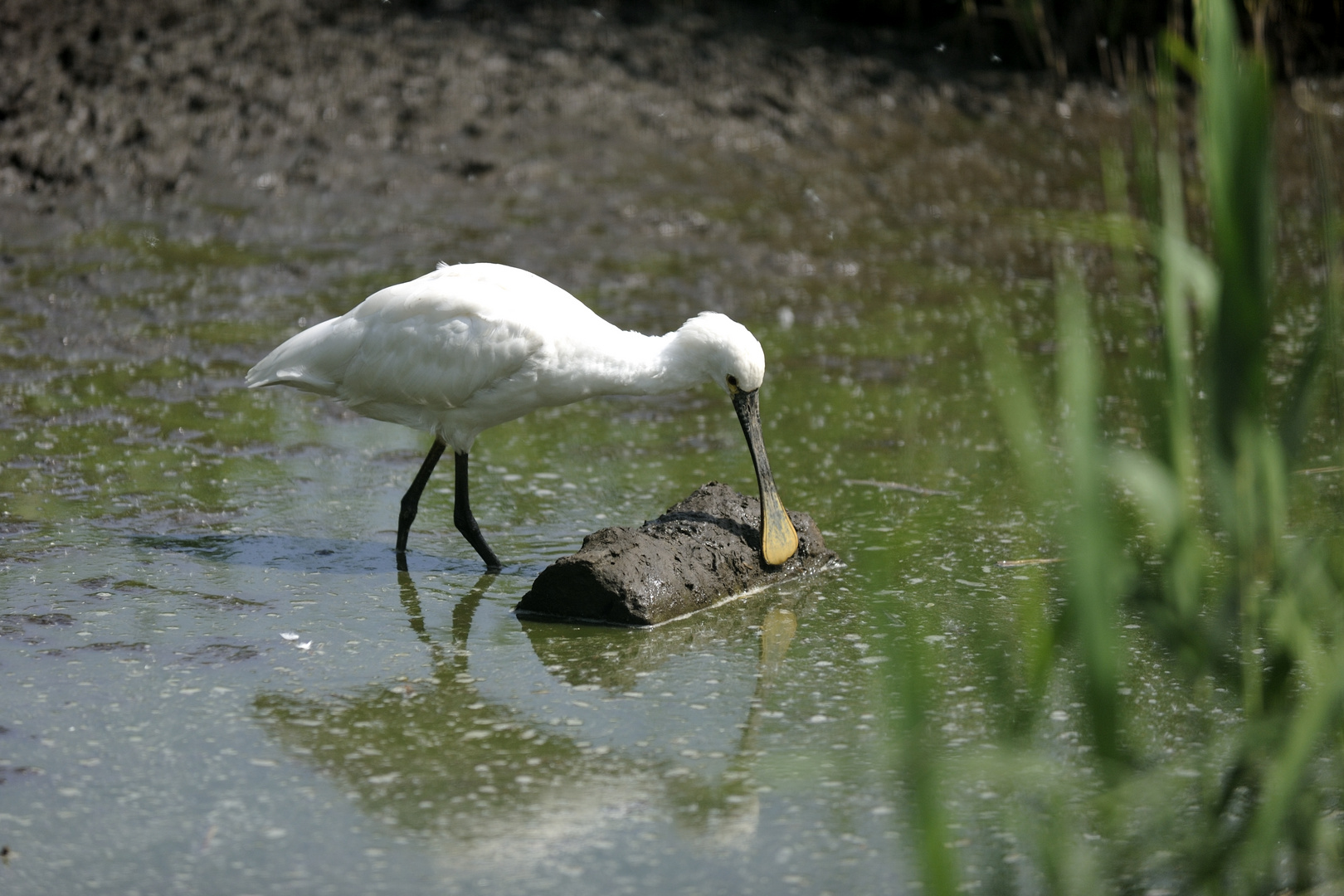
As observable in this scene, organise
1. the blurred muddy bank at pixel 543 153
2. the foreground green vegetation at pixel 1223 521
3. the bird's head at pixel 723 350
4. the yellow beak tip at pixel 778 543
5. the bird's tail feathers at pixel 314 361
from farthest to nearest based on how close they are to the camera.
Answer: the blurred muddy bank at pixel 543 153 < the bird's tail feathers at pixel 314 361 < the bird's head at pixel 723 350 < the yellow beak tip at pixel 778 543 < the foreground green vegetation at pixel 1223 521

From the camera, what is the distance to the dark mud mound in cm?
454

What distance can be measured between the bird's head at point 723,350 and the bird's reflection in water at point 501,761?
1.14m

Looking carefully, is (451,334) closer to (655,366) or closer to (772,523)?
(655,366)

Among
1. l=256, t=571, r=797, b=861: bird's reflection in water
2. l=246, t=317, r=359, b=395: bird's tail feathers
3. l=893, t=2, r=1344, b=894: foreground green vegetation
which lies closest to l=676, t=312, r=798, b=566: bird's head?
l=256, t=571, r=797, b=861: bird's reflection in water

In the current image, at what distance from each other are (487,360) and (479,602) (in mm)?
826

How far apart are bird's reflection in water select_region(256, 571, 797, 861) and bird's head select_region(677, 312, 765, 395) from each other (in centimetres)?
114

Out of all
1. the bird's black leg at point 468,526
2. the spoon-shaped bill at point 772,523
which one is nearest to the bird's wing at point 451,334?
the bird's black leg at point 468,526

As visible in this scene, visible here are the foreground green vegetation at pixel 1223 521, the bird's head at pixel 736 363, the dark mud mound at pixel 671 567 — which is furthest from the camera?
the bird's head at pixel 736 363

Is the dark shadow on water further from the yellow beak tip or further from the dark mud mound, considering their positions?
the yellow beak tip

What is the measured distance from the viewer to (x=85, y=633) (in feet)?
14.3

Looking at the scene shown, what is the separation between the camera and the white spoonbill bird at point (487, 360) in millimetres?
5137

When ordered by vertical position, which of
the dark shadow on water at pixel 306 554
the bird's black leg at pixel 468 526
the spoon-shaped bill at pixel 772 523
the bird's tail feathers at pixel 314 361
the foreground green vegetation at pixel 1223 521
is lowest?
the dark shadow on water at pixel 306 554

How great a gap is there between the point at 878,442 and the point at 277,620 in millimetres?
2968

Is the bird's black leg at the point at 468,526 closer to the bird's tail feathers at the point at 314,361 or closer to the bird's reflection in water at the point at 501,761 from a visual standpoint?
the bird's tail feathers at the point at 314,361
